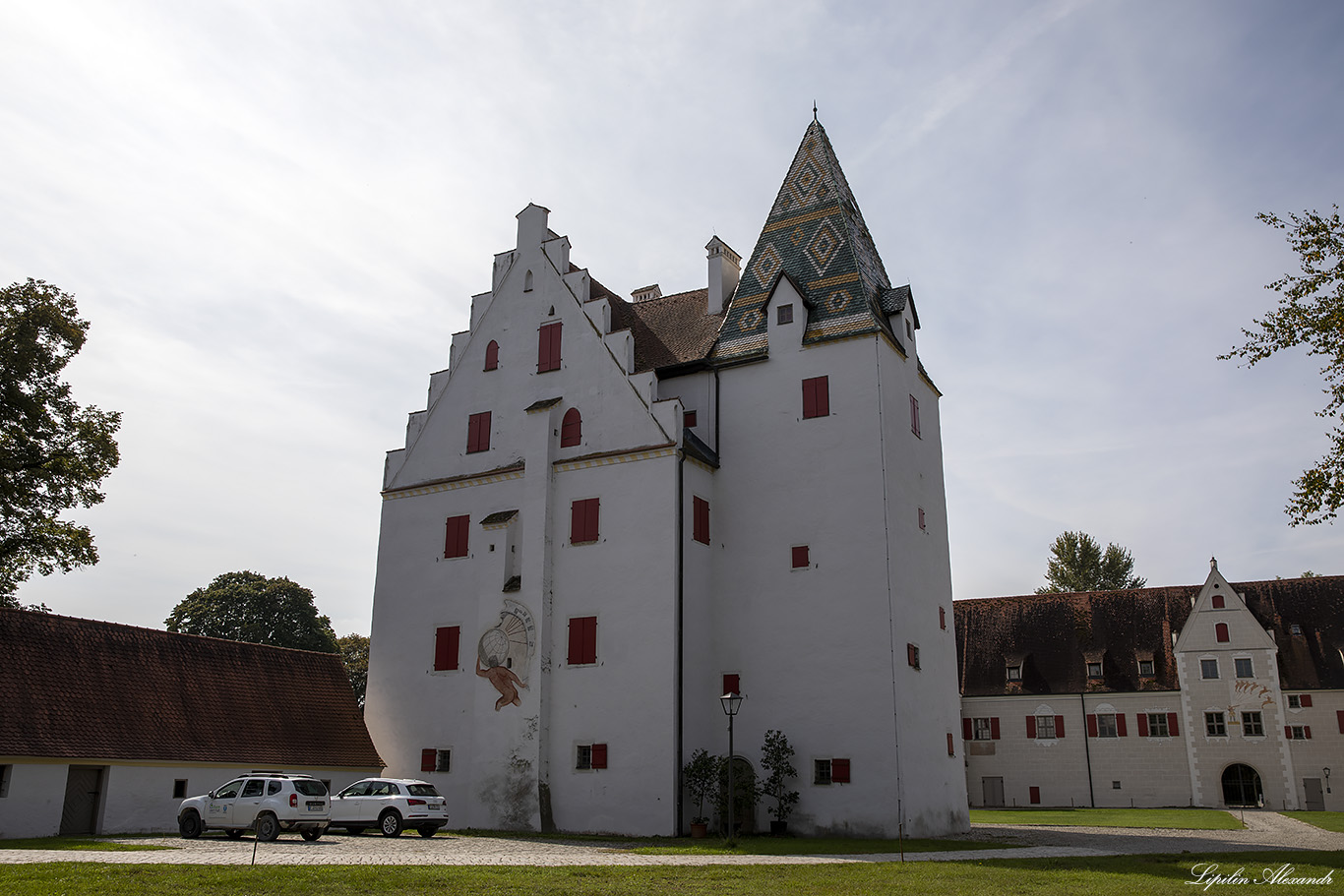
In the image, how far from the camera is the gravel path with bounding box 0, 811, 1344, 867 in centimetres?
1884

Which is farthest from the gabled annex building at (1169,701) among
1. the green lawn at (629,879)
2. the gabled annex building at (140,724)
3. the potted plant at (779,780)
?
the gabled annex building at (140,724)

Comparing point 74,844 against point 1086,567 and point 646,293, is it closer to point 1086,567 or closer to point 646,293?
point 646,293

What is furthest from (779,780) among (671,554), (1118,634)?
(1118,634)

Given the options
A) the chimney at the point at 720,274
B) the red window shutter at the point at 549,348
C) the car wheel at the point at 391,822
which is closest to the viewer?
the car wheel at the point at 391,822

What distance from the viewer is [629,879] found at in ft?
55.3

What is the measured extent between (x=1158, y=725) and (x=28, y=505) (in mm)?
48715

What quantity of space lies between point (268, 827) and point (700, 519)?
48.7ft

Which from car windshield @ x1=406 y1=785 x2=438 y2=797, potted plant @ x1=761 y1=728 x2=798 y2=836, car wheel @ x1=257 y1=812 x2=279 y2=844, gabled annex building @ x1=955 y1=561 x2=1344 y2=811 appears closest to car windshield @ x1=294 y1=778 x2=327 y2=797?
car wheel @ x1=257 y1=812 x2=279 y2=844

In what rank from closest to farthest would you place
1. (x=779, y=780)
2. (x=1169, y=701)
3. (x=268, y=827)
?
1. (x=268, y=827)
2. (x=779, y=780)
3. (x=1169, y=701)

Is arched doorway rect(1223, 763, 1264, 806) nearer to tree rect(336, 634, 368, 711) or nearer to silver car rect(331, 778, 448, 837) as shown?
silver car rect(331, 778, 448, 837)

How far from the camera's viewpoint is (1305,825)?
3512cm

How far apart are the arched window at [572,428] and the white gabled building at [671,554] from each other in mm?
80

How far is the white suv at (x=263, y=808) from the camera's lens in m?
23.4

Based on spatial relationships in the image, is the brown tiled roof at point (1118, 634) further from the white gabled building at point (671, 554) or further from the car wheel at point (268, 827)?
the car wheel at point (268, 827)
